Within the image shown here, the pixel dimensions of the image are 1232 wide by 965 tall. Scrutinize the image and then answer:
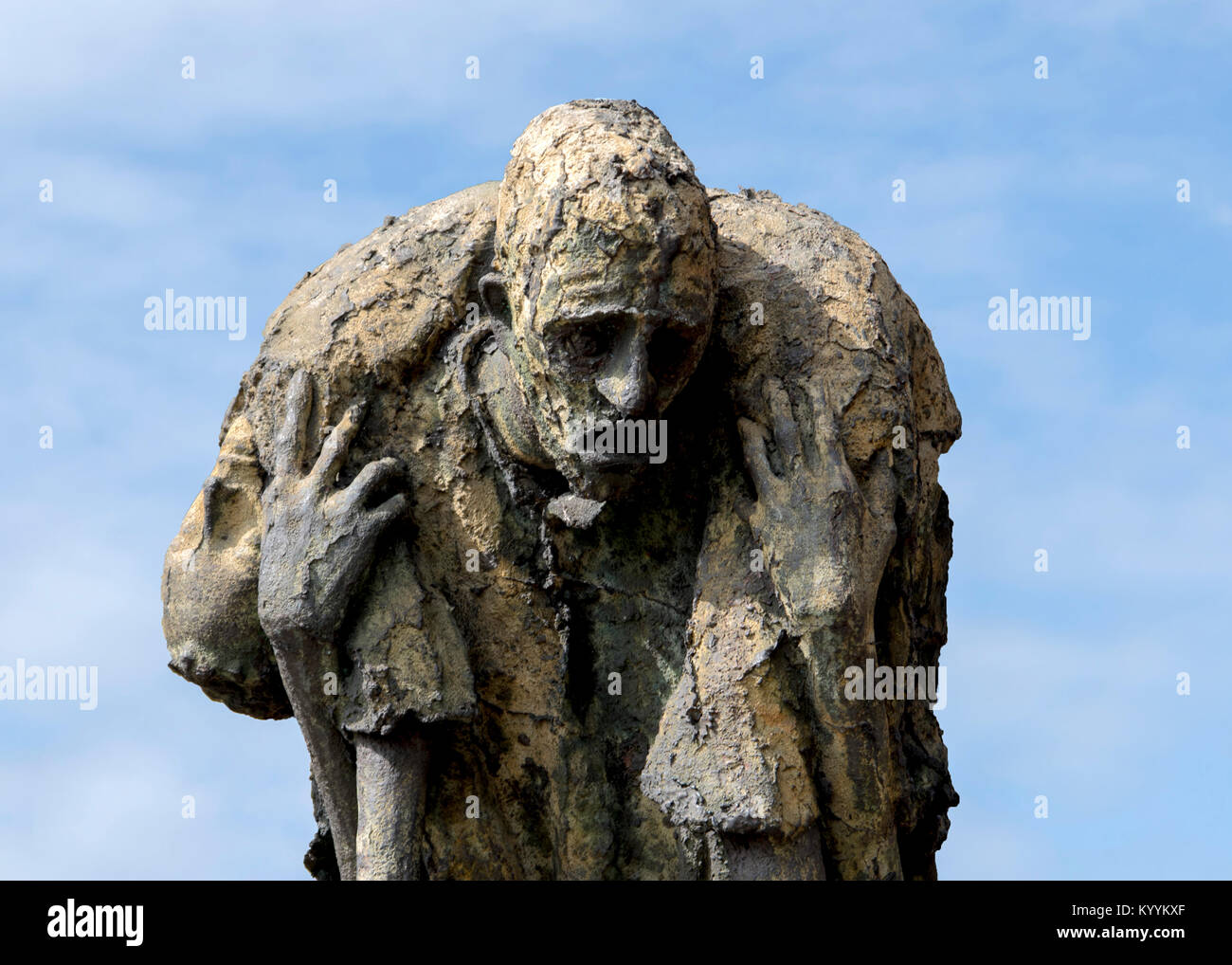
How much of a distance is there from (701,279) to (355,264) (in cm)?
165

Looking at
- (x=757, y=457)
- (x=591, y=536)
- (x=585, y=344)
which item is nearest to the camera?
(x=585, y=344)

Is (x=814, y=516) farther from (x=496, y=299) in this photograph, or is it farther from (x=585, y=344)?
(x=496, y=299)

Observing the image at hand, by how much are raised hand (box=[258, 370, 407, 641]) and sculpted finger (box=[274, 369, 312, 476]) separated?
0.02 m

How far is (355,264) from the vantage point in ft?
32.0

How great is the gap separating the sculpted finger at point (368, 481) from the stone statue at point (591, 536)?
2cm

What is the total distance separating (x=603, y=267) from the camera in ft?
28.0

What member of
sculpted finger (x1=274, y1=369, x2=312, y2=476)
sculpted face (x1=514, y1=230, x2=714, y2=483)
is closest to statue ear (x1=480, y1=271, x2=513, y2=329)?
sculpted face (x1=514, y1=230, x2=714, y2=483)

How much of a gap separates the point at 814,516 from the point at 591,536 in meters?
0.99

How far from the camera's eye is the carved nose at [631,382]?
28.2ft

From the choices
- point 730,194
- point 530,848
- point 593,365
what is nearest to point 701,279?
point 593,365

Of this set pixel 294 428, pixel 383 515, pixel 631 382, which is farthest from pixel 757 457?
pixel 294 428

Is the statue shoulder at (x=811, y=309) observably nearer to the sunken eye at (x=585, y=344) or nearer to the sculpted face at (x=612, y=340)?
the sculpted face at (x=612, y=340)

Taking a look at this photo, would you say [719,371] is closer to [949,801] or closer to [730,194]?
[730,194]

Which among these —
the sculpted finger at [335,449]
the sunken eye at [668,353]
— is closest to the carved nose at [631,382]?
the sunken eye at [668,353]
